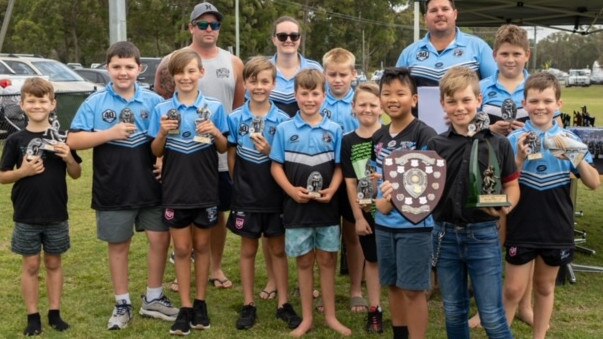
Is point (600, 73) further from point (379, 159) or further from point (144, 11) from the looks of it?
point (379, 159)

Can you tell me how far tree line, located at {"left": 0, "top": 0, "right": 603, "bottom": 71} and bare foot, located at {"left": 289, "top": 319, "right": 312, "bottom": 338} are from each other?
32751mm

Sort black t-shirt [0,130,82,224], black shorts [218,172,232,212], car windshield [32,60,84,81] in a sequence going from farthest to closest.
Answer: car windshield [32,60,84,81]
black shorts [218,172,232,212]
black t-shirt [0,130,82,224]

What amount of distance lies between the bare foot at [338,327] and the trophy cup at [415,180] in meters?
1.43

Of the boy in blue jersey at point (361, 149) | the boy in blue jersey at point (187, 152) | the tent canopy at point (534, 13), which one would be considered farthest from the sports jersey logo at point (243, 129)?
the tent canopy at point (534, 13)

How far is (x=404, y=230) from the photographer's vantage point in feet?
11.6

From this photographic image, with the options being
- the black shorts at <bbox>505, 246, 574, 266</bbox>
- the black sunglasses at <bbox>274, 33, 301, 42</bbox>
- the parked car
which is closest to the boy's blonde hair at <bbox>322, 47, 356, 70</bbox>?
the black sunglasses at <bbox>274, 33, 301, 42</bbox>

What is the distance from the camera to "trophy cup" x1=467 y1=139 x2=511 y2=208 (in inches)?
122

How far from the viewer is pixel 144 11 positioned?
4394 cm

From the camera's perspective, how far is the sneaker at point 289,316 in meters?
4.44

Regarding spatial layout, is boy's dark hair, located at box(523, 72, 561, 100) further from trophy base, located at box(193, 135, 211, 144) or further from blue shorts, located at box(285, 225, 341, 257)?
trophy base, located at box(193, 135, 211, 144)

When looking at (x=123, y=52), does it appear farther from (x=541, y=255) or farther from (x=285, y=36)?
(x=541, y=255)

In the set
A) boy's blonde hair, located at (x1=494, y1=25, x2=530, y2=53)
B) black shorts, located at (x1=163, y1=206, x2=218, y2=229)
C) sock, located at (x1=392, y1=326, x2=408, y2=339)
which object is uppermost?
boy's blonde hair, located at (x1=494, y1=25, x2=530, y2=53)

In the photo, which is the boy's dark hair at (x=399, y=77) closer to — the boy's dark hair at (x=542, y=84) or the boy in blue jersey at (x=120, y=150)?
the boy's dark hair at (x=542, y=84)

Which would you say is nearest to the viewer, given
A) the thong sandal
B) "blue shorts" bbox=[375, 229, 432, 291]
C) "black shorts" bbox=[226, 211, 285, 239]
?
"blue shorts" bbox=[375, 229, 432, 291]
